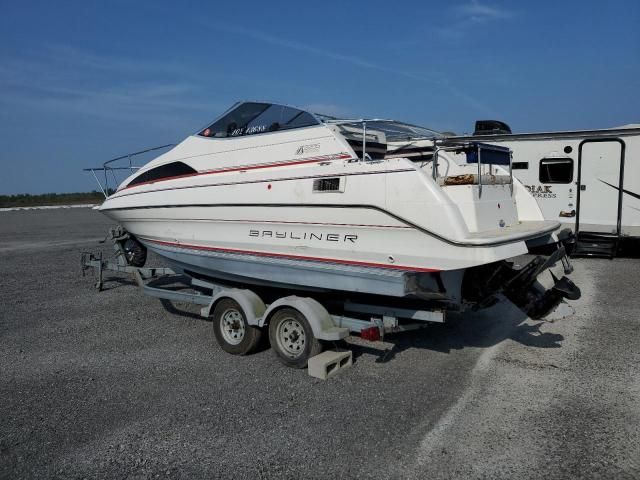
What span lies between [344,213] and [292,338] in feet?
4.47

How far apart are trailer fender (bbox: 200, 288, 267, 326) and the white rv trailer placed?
6.60 metres

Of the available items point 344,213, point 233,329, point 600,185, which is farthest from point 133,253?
point 600,185

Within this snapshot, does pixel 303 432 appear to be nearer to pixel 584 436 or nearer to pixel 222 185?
pixel 584 436

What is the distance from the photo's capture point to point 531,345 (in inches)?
221

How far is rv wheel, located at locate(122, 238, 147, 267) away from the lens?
823 cm

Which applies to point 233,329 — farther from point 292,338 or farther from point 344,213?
point 344,213

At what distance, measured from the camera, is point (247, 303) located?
A: 17.5 ft

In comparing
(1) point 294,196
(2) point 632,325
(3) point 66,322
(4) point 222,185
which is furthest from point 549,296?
(3) point 66,322

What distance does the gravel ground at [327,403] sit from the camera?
3.35 m

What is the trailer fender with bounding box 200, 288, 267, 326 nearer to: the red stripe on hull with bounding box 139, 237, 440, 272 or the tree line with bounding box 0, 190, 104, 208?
the red stripe on hull with bounding box 139, 237, 440, 272

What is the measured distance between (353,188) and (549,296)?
6.95ft

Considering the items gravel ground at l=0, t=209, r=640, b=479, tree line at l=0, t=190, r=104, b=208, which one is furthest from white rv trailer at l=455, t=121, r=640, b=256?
tree line at l=0, t=190, r=104, b=208

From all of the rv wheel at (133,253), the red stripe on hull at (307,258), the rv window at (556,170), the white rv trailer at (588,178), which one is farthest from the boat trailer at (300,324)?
the rv window at (556,170)

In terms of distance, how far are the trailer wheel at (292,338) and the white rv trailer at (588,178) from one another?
6593 mm
